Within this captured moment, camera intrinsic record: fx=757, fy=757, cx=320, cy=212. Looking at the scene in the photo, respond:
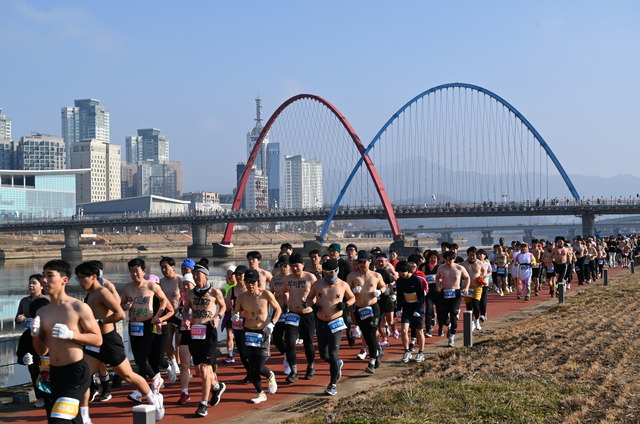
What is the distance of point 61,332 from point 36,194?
144 m

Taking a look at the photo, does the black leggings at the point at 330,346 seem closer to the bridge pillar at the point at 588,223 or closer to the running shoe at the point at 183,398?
the running shoe at the point at 183,398

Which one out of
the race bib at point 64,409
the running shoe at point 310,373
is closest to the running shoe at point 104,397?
the running shoe at point 310,373

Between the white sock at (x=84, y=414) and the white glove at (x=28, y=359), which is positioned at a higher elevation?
the white glove at (x=28, y=359)

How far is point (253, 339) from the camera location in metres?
10.9

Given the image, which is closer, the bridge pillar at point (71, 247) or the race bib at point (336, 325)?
the race bib at point (336, 325)

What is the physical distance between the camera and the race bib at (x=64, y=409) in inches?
295

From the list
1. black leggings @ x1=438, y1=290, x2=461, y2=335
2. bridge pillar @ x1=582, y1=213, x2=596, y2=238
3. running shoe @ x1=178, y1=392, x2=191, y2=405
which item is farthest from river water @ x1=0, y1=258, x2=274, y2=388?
bridge pillar @ x1=582, y1=213, x2=596, y2=238

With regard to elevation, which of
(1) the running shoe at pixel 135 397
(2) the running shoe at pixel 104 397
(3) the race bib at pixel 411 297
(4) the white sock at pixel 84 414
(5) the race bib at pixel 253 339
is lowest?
(2) the running shoe at pixel 104 397

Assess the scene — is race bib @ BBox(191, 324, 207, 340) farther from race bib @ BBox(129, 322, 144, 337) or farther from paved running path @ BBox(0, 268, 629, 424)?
race bib @ BBox(129, 322, 144, 337)

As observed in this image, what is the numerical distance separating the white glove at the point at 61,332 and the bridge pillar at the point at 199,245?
349 feet

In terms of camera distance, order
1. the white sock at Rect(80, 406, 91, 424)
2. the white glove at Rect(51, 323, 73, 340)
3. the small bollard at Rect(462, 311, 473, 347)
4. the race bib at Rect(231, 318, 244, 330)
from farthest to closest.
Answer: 1. the small bollard at Rect(462, 311, 473, 347)
2. the race bib at Rect(231, 318, 244, 330)
3. the white sock at Rect(80, 406, 91, 424)
4. the white glove at Rect(51, 323, 73, 340)

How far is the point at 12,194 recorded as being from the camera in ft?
449

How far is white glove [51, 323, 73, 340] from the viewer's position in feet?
24.4

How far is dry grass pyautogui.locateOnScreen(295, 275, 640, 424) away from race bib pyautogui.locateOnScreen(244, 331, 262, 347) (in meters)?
1.35
